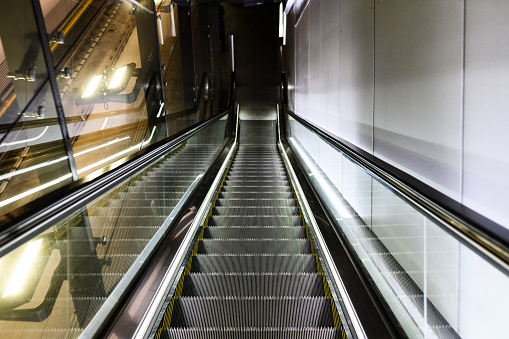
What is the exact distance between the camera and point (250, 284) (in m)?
2.84

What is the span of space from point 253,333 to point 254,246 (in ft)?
4.49

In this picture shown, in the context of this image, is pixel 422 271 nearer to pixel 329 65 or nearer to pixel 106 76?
pixel 329 65

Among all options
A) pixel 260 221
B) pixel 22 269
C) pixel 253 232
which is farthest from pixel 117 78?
pixel 22 269

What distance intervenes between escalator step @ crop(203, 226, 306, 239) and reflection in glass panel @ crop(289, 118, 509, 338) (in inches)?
43.6

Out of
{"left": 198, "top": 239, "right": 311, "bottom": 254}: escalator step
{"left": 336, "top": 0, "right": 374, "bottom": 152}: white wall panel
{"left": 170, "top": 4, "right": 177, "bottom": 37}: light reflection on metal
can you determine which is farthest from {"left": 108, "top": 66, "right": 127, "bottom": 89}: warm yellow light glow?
{"left": 198, "top": 239, "right": 311, "bottom": 254}: escalator step

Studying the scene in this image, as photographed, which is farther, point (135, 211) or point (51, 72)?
point (51, 72)

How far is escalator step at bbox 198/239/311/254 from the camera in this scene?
3527mm

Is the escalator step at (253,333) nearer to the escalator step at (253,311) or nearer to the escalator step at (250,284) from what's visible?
the escalator step at (253,311)

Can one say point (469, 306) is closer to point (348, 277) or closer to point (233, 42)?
point (348, 277)

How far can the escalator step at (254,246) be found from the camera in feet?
11.6

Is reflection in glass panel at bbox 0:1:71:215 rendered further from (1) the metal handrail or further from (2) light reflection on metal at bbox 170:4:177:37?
(2) light reflection on metal at bbox 170:4:177:37

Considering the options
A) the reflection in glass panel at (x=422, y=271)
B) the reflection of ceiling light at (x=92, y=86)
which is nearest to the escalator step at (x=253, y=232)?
the reflection in glass panel at (x=422, y=271)

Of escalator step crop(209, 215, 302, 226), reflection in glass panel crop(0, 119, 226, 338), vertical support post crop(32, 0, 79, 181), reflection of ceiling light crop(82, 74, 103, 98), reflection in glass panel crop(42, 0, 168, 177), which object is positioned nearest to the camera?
reflection in glass panel crop(0, 119, 226, 338)

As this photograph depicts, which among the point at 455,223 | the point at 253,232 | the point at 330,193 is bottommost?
the point at 253,232
